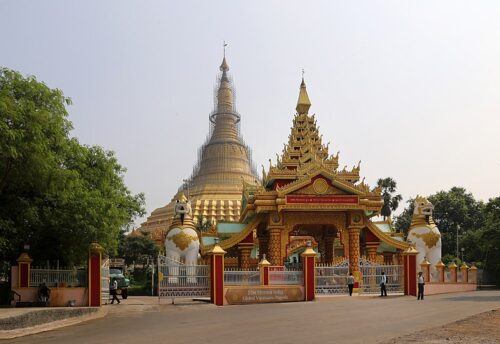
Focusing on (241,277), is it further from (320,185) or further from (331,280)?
(320,185)

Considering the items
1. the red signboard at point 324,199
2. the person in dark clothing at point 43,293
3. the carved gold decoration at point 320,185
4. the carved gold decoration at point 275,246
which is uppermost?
the carved gold decoration at point 320,185

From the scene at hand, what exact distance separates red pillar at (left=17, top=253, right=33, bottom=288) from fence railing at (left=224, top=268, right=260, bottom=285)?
7.69 meters

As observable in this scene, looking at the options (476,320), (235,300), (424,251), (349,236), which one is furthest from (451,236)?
(476,320)

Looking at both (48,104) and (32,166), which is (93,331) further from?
(48,104)

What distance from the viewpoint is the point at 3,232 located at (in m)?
23.9

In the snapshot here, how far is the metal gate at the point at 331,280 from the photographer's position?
1143 inches

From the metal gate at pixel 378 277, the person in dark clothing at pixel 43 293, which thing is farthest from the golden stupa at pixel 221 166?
the person in dark clothing at pixel 43 293

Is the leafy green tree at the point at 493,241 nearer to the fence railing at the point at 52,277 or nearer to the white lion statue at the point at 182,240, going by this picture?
the white lion statue at the point at 182,240

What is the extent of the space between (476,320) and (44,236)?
17.4m

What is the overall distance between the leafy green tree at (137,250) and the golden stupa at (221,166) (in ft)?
52.6

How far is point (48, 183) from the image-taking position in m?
21.6

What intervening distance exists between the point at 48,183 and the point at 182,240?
14862 millimetres

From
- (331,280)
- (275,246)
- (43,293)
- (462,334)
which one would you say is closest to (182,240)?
(275,246)

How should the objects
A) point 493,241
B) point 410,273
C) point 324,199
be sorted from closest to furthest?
point 410,273 → point 324,199 → point 493,241
